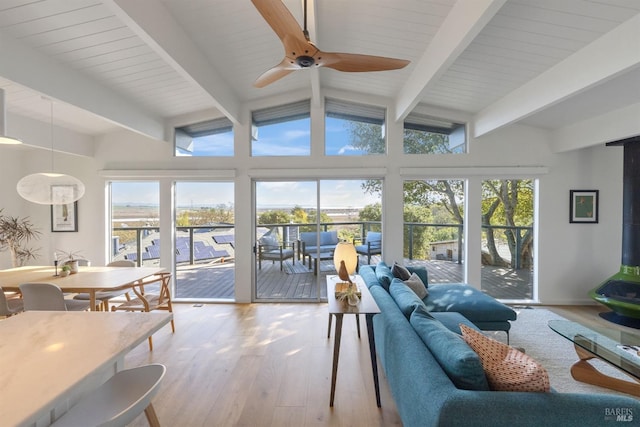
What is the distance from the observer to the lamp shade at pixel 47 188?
319 centimetres

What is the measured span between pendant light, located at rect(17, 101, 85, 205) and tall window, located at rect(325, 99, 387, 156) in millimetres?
3288

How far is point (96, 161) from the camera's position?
4.49 m

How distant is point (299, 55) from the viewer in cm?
176

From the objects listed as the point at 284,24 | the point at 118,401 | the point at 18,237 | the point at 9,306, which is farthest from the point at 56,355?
the point at 18,237

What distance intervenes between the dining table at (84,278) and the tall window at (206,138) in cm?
199

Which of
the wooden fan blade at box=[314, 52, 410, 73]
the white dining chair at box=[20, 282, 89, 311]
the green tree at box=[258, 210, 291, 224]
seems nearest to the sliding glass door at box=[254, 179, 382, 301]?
the green tree at box=[258, 210, 291, 224]

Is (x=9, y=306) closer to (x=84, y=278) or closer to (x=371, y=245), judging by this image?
(x=84, y=278)

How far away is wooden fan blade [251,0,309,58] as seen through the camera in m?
1.44

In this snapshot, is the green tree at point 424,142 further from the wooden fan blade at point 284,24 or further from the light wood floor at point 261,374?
the wooden fan blade at point 284,24

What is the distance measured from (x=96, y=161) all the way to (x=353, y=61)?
177 inches

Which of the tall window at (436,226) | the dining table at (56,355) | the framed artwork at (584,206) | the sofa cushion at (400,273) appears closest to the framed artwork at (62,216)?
the dining table at (56,355)

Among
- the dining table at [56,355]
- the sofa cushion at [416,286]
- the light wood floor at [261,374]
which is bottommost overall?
the light wood floor at [261,374]

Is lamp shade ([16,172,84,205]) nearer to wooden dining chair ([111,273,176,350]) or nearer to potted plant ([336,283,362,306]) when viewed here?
wooden dining chair ([111,273,176,350])

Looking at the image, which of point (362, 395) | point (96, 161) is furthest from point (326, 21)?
point (96, 161)
